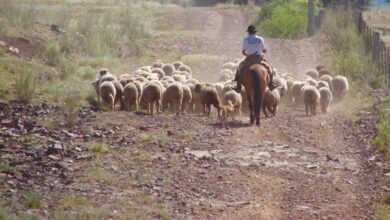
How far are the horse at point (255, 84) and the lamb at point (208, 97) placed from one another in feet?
2.57

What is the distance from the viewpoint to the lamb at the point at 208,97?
2027 cm

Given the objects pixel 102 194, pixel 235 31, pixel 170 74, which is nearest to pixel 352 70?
pixel 170 74

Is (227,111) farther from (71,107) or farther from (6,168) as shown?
(6,168)

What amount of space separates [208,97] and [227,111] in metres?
0.67

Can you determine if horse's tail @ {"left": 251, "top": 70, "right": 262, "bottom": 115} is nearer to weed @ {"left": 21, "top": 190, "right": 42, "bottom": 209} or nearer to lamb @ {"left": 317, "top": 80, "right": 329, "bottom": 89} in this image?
lamb @ {"left": 317, "top": 80, "right": 329, "bottom": 89}

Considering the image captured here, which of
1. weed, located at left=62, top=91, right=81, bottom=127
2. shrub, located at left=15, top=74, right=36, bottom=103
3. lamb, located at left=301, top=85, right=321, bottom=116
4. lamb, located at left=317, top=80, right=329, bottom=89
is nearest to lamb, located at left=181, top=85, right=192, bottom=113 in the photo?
weed, located at left=62, top=91, right=81, bottom=127

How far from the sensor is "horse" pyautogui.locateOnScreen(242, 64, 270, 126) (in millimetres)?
19453

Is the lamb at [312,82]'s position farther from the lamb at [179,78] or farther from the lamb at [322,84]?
the lamb at [179,78]

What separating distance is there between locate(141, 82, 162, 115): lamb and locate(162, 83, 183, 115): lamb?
224 mm

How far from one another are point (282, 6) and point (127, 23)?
10663mm

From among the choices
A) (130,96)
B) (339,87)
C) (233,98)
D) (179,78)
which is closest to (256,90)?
(233,98)

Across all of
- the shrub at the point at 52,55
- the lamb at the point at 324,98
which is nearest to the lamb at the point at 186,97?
the lamb at the point at 324,98

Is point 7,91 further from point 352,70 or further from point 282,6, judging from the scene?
point 282,6

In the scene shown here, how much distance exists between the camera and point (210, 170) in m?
14.3
